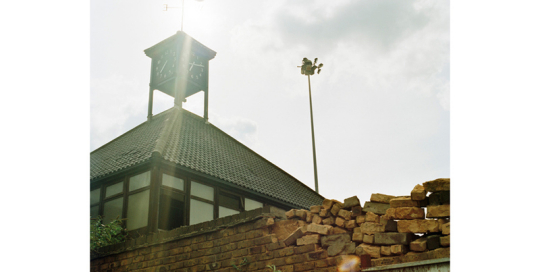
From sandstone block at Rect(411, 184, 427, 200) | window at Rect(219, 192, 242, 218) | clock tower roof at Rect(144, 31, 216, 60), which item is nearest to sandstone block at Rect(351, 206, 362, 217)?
sandstone block at Rect(411, 184, 427, 200)

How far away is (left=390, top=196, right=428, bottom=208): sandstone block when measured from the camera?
419 cm

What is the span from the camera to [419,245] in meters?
4.09

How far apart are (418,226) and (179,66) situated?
417 inches

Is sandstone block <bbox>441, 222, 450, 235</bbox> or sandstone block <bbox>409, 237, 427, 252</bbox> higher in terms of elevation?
sandstone block <bbox>441, 222, 450, 235</bbox>

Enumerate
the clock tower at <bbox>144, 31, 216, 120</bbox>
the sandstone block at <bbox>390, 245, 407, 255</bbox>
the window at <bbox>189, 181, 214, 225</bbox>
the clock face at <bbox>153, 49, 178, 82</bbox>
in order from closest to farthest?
the sandstone block at <bbox>390, 245, 407, 255</bbox>
the window at <bbox>189, 181, 214, 225</bbox>
the clock tower at <bbox>144, 31, 216, 120</bbox>
the clock face at <bbox>153, 49, 178, 82</bbox>

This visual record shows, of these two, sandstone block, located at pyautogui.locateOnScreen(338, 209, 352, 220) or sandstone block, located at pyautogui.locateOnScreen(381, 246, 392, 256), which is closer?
sandstone block, located at pyautogui.locateOnScreen(381, 246, 392, 256)

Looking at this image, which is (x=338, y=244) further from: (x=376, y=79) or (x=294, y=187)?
(x=294, y=187)

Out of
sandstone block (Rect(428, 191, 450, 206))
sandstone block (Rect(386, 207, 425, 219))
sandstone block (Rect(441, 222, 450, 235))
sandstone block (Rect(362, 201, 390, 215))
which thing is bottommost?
sandstone block (Rect(441, 222, 450, 235))

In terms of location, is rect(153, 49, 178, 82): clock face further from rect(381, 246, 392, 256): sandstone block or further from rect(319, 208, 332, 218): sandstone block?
rect(381, 246, 392, 256): sandstone block

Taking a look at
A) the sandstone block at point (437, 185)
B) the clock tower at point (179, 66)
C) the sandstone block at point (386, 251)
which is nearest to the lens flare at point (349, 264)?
the sandstone block at point (386, 251)

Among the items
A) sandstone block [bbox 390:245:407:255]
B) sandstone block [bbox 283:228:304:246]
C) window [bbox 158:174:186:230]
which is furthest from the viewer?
window [bbox 158:174:186:230]
